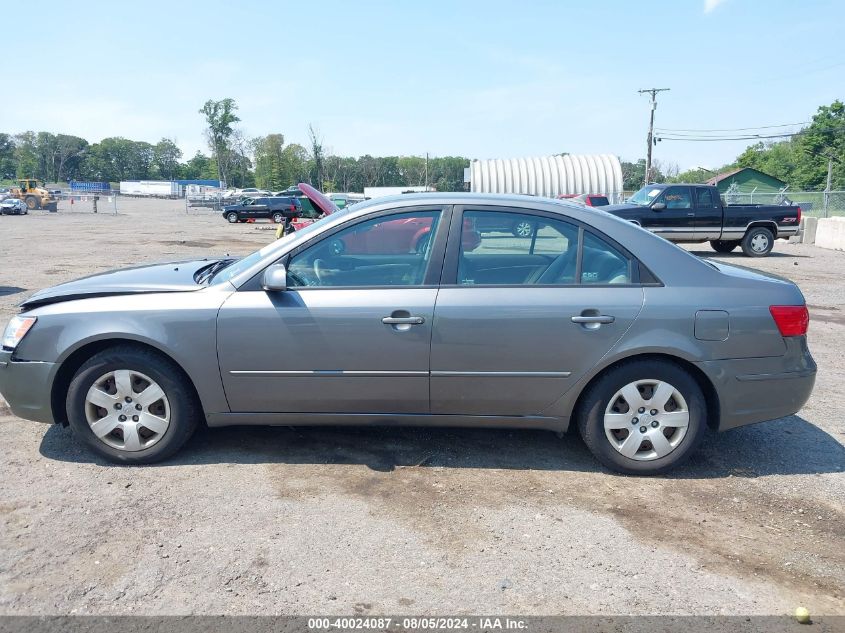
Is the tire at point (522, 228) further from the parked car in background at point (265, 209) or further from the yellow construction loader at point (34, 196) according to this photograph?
the yellow construction loader at point (34, 196)

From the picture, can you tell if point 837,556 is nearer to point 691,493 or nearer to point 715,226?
point 691,493

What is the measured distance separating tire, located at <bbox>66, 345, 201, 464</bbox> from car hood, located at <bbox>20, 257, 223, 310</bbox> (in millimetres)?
381

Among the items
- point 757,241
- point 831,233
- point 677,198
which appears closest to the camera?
point 677,198

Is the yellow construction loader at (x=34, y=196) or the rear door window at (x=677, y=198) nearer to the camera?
the rear door window at (x=677, y=198)

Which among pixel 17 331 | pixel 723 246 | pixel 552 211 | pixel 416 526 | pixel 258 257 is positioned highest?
pixel 552 211

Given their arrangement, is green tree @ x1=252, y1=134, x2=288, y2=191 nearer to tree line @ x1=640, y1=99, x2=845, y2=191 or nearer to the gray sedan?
tree line @ x1=640, y1=99, x2=845, y2=191

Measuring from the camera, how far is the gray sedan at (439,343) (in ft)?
12.8

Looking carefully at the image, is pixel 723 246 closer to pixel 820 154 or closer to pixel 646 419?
pixel 646 419

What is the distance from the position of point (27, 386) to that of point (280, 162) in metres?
99.9

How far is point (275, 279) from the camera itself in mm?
3834

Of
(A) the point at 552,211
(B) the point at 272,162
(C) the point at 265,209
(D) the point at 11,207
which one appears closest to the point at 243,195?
(D) the point at 11,207

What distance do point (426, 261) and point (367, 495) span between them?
4.63ft

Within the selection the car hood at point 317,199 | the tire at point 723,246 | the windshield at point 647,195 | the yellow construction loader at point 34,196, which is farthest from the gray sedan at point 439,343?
the yellow construction loader at point 34,196

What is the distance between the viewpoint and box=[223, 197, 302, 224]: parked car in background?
37719 mm
